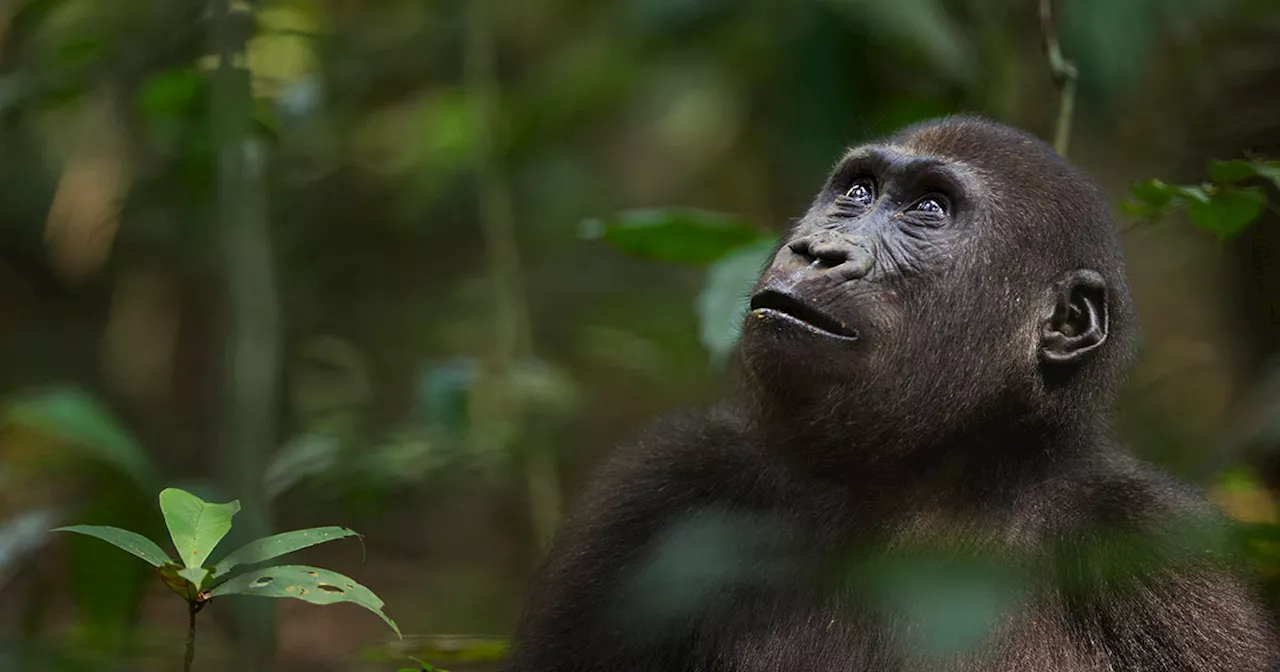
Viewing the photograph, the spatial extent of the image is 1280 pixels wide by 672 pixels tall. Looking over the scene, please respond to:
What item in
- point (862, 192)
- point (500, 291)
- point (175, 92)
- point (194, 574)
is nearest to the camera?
point (194, 574)

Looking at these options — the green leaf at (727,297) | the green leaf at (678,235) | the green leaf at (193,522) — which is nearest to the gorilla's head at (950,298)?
the green leaf at (727,297)

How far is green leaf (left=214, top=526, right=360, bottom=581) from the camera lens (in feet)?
8.48

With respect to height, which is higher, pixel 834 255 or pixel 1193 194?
pixel 1193 194

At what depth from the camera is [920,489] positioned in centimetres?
395

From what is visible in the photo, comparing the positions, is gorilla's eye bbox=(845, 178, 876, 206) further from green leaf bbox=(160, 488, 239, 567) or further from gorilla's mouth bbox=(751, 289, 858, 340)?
green leaf bbox=(160, 488, 239, 567)

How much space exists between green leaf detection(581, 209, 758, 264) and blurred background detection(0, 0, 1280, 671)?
2cm

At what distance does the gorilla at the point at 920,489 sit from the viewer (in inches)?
148

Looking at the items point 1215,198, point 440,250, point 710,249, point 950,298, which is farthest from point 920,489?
point 440,250

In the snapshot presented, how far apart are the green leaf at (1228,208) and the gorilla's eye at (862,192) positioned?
0.94 m

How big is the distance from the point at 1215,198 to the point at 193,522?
10.2 feet

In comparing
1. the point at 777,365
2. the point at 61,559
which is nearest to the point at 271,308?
the point at 777,365

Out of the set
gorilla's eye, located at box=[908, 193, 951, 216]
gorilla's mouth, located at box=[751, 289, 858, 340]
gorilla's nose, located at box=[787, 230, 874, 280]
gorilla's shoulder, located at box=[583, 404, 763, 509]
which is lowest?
gorilla's shoulder, located at box=[583, 404, 763, 509]

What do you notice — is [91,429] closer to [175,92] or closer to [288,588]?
[175,92]

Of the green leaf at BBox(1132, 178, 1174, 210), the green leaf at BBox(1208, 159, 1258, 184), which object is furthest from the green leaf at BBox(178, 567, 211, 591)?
the green leaf at BBox(1208, 159, 1258, 184)
